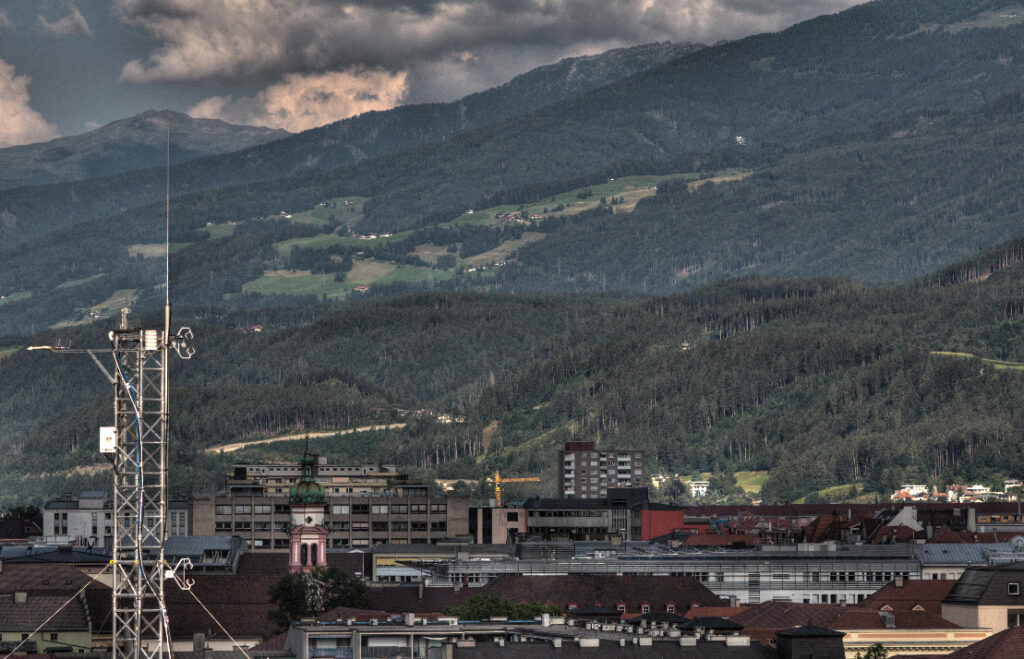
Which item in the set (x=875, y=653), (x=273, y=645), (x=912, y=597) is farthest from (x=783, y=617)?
(x=273, y=645)

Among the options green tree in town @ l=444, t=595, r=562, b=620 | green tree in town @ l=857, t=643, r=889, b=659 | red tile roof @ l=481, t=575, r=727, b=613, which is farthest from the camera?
red tile roof @ l=481, t=575, r=727, b=613

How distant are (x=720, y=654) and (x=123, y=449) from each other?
164 ft

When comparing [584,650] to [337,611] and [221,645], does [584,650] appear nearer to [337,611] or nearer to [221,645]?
[337,611]

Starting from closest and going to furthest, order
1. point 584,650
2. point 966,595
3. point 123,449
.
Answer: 1. point 123,449
2. point 584,650
3. point 966,595

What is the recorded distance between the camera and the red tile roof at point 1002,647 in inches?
3878

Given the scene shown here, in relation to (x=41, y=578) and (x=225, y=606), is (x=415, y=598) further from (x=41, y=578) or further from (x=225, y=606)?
(x=41, y=578)

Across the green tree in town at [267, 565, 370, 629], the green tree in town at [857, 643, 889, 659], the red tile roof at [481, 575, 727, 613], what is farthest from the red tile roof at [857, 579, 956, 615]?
the green tree in town at [267, 565, 370, 629]

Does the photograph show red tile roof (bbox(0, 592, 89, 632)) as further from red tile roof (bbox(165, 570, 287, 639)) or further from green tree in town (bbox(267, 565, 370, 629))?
green tree in town (bbox(267, 565, 370, 629))

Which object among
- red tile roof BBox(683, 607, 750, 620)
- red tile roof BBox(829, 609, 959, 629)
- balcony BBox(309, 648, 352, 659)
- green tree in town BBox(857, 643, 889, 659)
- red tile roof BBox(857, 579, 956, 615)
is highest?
red tile roof BBox(857, 579, 956, 615)

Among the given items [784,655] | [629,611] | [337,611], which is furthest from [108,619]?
[784,655]

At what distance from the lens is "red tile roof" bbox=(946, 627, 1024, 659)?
98500 mm

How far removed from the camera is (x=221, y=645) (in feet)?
522

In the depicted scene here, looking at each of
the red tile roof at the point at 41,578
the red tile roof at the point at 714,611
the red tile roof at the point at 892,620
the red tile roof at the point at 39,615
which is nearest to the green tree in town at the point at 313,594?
the red tile roof at the point at 41,578

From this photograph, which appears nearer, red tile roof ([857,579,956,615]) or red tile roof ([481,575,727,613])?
red tile roof ([857,579,956,615])
